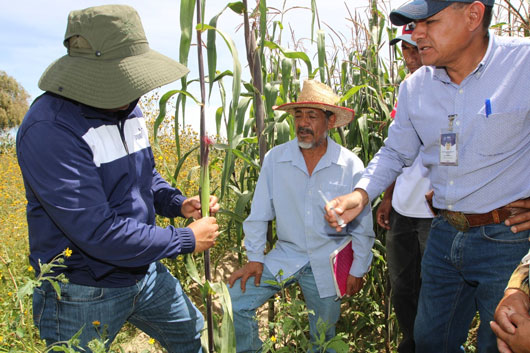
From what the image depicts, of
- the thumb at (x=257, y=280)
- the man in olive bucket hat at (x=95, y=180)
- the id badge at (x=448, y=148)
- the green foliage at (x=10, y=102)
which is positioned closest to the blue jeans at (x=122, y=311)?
the man in olive bucket hat at (x=95, y=180)

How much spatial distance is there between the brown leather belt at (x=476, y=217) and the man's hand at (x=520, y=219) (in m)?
0.02

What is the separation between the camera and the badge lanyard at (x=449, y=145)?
172 cm

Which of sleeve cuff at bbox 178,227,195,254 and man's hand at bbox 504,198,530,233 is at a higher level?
man's hand at bbox 504,198,530,233

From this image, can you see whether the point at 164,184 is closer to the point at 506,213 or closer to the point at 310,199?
the point at 310,199

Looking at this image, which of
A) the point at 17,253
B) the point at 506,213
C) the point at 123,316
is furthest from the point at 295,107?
the point at 17,253

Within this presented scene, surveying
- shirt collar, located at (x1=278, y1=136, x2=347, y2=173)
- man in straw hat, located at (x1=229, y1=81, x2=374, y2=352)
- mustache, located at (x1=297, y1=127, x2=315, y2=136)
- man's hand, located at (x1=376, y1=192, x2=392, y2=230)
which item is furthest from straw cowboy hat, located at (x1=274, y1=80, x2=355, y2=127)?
man's hand, located at (x1=376, y1=192, x2=392, y2=230)

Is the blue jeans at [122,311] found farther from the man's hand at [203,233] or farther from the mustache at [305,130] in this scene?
the mustache at [305,130]

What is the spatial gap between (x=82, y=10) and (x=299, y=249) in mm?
1638

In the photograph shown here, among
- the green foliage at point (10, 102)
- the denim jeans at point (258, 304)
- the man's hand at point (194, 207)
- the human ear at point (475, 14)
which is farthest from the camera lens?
the green foliage at point (10, 102)

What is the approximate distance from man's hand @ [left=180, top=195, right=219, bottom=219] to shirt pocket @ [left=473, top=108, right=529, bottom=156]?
117 cm

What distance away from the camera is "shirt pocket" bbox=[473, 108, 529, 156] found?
161 cm

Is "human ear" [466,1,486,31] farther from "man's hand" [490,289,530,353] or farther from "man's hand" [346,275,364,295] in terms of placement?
"man's hand" [346,275,364,295]

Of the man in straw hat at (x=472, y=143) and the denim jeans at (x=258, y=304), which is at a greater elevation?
the man in straw hat at (x=472, y=143)

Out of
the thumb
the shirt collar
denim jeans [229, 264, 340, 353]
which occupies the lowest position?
denim jeans [229, 264, 340, 353]
